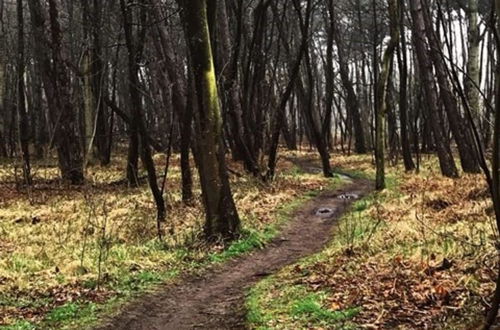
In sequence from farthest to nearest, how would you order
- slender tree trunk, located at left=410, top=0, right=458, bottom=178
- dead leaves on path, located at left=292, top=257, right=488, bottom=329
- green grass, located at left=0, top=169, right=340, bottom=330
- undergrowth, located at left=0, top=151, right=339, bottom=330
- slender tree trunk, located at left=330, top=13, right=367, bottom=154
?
slender tree trunk, located at left=330, top=13, right=367, bottom=154 < slender tree trunk, located at left=410, top=0, right=458, bottom=178 < undergrowth, located at left=0, top=151, right=339, bottom=330 < green grass, located at left=0, top=169, right=340, bottom=330 < dead leaves on path, located at left=292, top=257, right=488, bottom=329

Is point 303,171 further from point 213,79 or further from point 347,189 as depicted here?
point 213,79

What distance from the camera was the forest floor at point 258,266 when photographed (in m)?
5.54

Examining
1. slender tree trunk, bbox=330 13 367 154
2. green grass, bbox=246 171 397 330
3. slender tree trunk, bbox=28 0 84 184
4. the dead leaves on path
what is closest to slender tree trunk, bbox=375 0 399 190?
green grass, bbox=246 171 397 330

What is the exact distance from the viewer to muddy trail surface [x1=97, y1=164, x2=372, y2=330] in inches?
240

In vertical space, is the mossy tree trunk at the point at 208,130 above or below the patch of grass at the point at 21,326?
above

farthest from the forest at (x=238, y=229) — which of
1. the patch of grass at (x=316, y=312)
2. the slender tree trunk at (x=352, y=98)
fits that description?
the slender tree trunk at (x=352, y=98)

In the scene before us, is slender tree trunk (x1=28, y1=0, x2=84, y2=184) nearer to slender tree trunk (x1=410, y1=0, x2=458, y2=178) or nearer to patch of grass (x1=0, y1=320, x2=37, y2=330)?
slender tree trunk (x1=410, y1=0, x2=458, y2=178)

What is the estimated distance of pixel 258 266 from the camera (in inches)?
336

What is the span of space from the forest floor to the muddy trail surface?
24mm

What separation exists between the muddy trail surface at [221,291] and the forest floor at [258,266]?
0.08ft

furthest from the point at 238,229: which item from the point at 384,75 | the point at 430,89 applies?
the point at 430,89

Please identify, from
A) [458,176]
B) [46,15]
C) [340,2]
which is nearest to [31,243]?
[46,15]

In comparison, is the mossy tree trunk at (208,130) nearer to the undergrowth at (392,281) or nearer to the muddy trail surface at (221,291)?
the muddy trail surface at (221,291)

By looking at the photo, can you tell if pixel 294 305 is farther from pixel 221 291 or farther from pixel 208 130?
pixel 208 130
